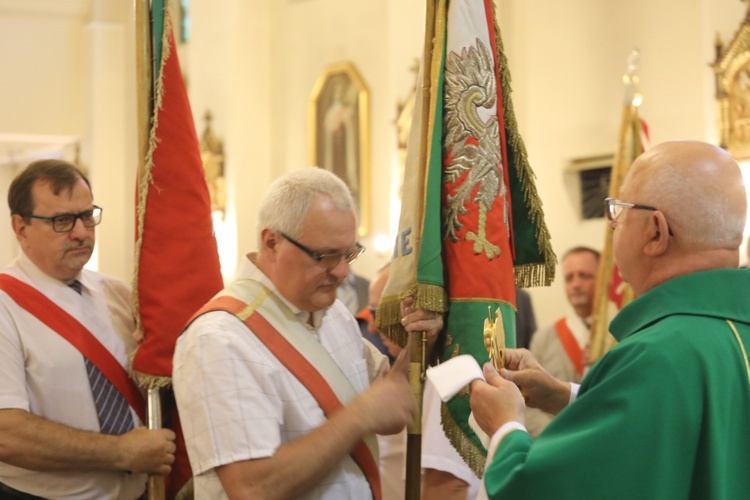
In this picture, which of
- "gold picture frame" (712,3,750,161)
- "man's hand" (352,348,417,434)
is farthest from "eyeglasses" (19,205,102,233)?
"gold picture frame" (712,3,750,161)

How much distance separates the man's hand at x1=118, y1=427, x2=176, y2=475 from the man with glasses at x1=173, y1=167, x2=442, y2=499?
21.5 inches

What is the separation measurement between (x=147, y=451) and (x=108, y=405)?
9.6 inches

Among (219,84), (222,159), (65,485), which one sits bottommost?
(65,485)

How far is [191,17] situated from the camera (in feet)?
47.7

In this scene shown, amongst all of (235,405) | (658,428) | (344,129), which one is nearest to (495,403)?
(658,428)

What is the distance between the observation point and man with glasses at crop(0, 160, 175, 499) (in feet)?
11.5

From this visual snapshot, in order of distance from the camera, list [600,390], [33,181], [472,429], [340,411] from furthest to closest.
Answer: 1. [33,181]
2. [472,429]
3. [340,411]
4. [600,390]

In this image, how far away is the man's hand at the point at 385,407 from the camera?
2.99 metres

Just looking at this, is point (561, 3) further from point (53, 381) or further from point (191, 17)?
point (53, 381)

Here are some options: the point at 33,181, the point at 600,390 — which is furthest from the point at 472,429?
the point at 33,181

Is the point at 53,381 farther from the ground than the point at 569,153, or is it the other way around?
the point at 569,153

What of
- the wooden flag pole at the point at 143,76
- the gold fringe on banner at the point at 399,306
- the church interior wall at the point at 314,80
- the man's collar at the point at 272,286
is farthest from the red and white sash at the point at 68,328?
the church interior wall at the point at 314,80

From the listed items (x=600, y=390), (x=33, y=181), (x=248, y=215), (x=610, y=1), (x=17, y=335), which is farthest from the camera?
(x=248, y=215)

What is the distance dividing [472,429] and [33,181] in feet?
5.89
